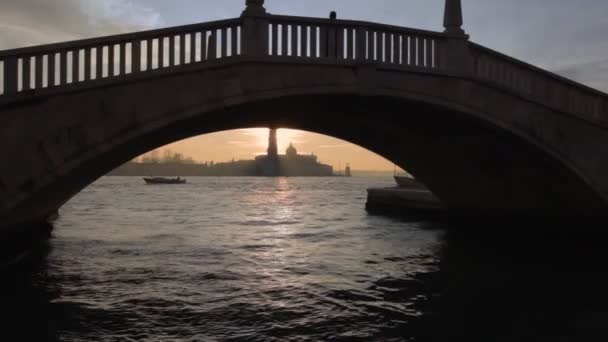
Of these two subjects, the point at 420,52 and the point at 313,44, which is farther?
the point at 420,52

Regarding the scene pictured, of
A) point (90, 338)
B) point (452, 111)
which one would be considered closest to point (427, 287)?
point (452, 111)

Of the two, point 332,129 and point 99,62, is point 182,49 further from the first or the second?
point 332,129

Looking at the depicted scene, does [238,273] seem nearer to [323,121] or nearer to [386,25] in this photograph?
[323,121]

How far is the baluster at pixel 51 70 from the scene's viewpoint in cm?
835

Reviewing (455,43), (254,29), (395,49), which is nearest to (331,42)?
(395,49)

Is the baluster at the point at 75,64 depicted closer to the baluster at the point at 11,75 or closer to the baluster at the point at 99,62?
the baluster at the point at 99,62

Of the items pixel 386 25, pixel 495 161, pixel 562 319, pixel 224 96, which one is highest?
pixel 386 25

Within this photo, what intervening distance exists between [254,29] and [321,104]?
3158 millimetres

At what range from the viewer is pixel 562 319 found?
8352 millimetres

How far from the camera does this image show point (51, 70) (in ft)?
27.6

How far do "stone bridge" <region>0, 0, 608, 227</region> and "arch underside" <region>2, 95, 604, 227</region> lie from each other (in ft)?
0.24

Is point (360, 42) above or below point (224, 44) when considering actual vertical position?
above

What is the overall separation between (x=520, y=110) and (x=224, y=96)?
7819 millimetres

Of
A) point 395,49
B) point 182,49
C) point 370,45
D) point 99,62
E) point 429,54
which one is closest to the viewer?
point 99,62
